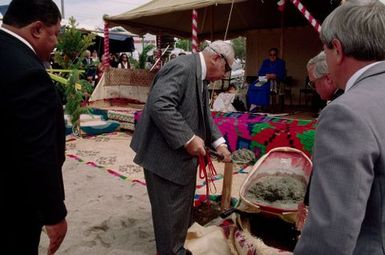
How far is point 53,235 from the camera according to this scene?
1659mm

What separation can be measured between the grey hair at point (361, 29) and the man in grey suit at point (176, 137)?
1433 mm

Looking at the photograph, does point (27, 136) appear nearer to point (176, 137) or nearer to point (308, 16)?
point (176, 137)

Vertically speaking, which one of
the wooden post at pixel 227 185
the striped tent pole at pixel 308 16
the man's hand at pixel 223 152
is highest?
the striped tent pole at pixel 308 16

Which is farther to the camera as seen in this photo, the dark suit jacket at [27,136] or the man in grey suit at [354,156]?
the dark suit jacket at [27,136]

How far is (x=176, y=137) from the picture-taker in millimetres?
2406

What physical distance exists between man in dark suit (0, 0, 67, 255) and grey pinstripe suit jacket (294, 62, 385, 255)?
1.04 m

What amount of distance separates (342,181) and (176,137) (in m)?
1.54

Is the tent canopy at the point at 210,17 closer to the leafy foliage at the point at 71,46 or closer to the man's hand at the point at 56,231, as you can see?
the leafy foliage at the point at 71,46

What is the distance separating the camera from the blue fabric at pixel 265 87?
324 inches

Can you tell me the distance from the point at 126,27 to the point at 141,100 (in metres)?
2.23

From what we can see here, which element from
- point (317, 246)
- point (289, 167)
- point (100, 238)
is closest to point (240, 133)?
point (289, 167)

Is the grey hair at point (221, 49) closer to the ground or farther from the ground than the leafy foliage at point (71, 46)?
closer to the ground

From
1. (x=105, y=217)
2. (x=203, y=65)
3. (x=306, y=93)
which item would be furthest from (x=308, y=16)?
(x=105, y=217)

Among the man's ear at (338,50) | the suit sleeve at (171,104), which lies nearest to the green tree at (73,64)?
the suit sleeve at (171,104)
